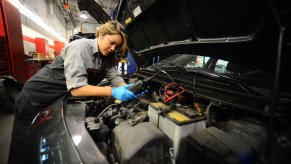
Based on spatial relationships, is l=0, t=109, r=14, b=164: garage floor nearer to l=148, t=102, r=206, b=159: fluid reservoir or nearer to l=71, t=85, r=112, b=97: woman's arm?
l=71, t=85, r=112, b=97: woman's arm

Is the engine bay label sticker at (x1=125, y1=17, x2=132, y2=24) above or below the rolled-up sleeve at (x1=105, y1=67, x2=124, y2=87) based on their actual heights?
above

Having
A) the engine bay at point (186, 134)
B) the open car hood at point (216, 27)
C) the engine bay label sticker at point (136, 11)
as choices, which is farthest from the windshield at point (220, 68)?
the engine bay label sticker at point (136, 11)

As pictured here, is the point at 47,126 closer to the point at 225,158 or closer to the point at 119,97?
the point at 119,97

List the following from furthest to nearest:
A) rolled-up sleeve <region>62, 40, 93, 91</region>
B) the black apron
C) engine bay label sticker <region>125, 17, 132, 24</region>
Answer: engine bay label sticker <region>125, 17, 132, 24</region>, the black apron, rolled-up sleeve <region>62, 40, 93, 91</region>

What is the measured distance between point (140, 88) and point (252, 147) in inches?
31.4

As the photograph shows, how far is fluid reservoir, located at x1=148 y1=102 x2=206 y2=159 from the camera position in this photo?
0.73 meters

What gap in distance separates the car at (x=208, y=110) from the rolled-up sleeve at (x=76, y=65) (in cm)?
19

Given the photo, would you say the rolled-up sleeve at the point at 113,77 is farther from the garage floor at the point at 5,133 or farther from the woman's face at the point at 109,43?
the garage floor at the point at 5,133

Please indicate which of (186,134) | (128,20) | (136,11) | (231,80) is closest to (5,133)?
(128,20)

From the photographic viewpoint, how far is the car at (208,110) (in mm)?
566

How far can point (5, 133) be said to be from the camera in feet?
6.23

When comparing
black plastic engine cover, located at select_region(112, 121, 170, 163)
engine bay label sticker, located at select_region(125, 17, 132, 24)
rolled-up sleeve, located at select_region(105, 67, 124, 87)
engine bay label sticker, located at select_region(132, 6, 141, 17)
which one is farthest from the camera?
rolled-up sleeve, located at select_region(105, 67, 124, 87)

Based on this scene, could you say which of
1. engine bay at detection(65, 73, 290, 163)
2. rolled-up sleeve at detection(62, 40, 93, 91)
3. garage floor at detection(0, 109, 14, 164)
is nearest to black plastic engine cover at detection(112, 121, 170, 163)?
engine bay at detection(65, 73, 290, 163)

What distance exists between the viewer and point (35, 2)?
6.56 m
